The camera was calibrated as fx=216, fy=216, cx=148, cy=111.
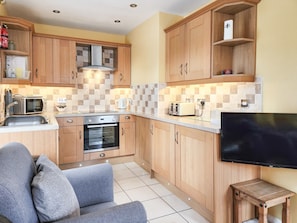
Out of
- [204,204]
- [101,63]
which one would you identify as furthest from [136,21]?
[204,204]

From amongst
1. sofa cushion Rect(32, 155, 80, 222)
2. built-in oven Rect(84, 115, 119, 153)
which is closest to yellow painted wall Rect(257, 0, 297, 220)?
sofa cushion Rect(32, 155, 80, 222)

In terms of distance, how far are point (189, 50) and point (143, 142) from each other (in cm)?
166

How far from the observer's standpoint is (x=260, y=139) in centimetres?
187

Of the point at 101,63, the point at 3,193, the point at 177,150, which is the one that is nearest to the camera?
the point at 3,193

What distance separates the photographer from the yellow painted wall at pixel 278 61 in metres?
1.90

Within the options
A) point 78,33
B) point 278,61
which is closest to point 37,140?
point 278,61

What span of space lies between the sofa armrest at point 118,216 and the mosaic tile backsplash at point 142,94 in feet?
5.53

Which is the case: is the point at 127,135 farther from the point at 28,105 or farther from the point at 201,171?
the point at 201,171

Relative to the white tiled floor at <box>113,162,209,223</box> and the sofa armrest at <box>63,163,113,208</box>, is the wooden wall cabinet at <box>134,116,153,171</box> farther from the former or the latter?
the sofa armrest at <box>63,163,113,208</box>

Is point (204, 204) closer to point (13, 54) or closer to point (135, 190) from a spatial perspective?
point (135, 190)

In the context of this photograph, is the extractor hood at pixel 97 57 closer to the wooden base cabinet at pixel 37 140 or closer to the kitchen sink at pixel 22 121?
the kitchen sink at pixel 22 121

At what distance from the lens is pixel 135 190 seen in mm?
2863

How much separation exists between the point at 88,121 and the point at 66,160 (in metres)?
0.72

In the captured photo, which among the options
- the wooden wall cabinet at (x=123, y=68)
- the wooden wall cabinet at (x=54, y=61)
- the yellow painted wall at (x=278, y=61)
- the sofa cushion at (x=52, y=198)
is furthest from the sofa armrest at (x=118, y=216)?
the wooden wall cabinet at (x=123, y=68)
